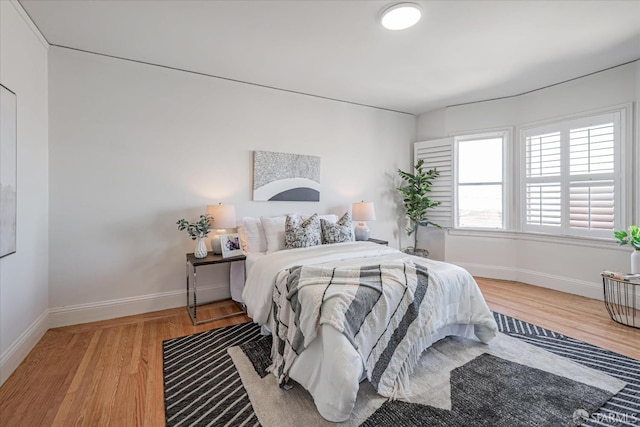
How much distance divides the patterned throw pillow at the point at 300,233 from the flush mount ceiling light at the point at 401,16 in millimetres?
2017

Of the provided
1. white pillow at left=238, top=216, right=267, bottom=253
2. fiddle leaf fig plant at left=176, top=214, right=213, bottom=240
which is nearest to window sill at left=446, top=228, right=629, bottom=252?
white pillow at left=238, top=216, right=267, bottom=253

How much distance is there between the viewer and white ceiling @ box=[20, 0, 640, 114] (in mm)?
2242

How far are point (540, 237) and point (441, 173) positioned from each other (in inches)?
63.5

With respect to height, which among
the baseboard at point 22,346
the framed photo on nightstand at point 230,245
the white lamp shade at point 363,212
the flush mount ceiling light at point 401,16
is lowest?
the baseboard at point 22,346

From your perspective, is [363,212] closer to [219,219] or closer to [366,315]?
[219,219]

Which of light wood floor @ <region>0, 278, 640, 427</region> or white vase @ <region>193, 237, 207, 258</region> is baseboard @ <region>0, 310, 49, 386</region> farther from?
white vase @ <region>193, 237, 207, 258</region>

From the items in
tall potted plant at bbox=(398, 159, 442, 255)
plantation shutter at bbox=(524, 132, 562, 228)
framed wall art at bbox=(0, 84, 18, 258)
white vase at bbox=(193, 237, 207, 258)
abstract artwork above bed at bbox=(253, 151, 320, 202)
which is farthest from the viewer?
tall potted plant at bbox=(398, 159, 442, 255)

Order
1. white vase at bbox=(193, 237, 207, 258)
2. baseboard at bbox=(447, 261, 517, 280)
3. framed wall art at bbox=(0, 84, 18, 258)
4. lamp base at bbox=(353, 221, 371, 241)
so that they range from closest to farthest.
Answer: framed wall art at bbox=(0, 84, 18, 258) → white vase at bbox=(193, 237, 207, 258) → lamp base at bbox=(353, 221, 371, 241) → baseboard at bbox=(447, 261, 517, 280)

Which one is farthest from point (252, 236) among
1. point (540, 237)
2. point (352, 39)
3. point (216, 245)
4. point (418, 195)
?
point (540, 237)

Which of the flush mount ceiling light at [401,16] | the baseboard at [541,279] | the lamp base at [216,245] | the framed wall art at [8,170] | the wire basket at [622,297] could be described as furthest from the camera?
the baseboard at [541,279]

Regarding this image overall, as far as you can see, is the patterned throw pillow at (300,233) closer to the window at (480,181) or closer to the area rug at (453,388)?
the area rug at (453,388)

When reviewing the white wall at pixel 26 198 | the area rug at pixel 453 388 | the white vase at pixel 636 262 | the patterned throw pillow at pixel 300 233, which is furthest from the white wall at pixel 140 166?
the white vase at pixel 636 262

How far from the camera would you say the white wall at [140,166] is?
2.77 m

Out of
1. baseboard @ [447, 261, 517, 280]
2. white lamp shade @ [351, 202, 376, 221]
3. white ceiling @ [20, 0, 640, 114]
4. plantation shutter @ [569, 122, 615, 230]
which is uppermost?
white ceiling @ [20, 0, 640, 114]
